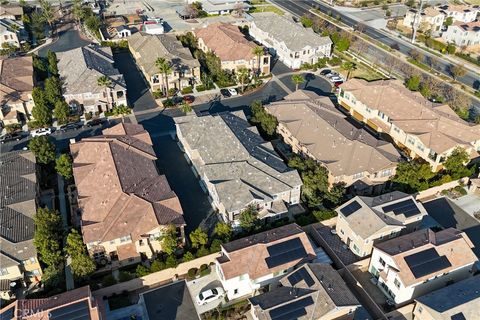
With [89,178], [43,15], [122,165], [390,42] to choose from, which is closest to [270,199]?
[122,165]

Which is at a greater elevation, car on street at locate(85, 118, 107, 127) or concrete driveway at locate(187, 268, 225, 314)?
car on street at locate(85, 118, 107, 127)

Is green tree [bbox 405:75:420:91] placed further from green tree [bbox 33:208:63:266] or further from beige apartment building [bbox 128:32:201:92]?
green tree [bbox 33:208:63:266]

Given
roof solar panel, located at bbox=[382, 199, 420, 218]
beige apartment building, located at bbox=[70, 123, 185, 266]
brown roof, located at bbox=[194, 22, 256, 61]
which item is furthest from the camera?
brown roof, located at bbox=[194, 22, 256, 61]

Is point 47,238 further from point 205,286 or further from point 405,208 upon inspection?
point 405,208

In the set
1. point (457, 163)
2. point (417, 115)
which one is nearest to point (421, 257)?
point (457, 163)

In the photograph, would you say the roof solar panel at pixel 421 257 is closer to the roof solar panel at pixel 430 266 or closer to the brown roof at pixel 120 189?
the roof solar panel at pixel 430 266

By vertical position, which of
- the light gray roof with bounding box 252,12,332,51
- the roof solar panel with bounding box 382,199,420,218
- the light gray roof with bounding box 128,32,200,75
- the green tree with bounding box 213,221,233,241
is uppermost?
the light gray roof with bounding box 252,12,332,51

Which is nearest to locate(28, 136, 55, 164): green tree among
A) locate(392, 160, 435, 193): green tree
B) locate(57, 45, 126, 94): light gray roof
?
locate(57, 45, 126, 94): light gray roof

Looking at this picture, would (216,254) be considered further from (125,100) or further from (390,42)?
(390,42)
